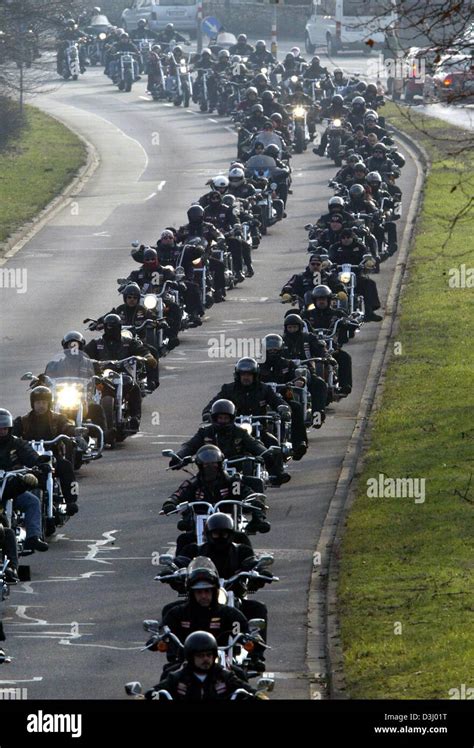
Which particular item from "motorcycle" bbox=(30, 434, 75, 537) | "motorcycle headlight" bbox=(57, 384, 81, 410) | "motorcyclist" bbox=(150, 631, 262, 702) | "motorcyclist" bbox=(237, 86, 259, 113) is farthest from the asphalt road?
"motorcyclist" bbox=(150, 631, 262, 702)

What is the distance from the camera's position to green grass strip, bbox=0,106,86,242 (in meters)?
57.9

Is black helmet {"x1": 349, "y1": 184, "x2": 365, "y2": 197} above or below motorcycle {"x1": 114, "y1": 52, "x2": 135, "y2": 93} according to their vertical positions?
below

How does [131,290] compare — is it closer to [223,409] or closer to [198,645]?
[223,409]

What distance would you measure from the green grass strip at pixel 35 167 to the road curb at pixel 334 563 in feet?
56.4

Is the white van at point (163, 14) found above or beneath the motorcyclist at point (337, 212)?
above

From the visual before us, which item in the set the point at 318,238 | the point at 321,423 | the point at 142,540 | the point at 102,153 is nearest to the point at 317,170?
the point at 102,153

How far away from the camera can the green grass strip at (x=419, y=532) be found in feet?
61.9

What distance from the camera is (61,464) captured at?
82.3 ft

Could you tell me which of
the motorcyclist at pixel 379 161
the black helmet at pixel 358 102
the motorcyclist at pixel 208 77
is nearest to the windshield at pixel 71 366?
the motorcyclist at pixel 379 161

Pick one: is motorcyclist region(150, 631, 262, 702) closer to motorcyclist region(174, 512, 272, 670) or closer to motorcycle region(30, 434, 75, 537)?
motorcyclist region(174, 512, 272, 670)

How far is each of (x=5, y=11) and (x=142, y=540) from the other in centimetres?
4166

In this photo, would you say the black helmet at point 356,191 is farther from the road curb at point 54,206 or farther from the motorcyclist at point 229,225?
the road curb at point 54,206

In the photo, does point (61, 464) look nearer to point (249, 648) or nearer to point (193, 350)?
point (249, 648)

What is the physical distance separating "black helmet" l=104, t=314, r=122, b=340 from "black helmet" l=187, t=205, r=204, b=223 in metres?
11.5
